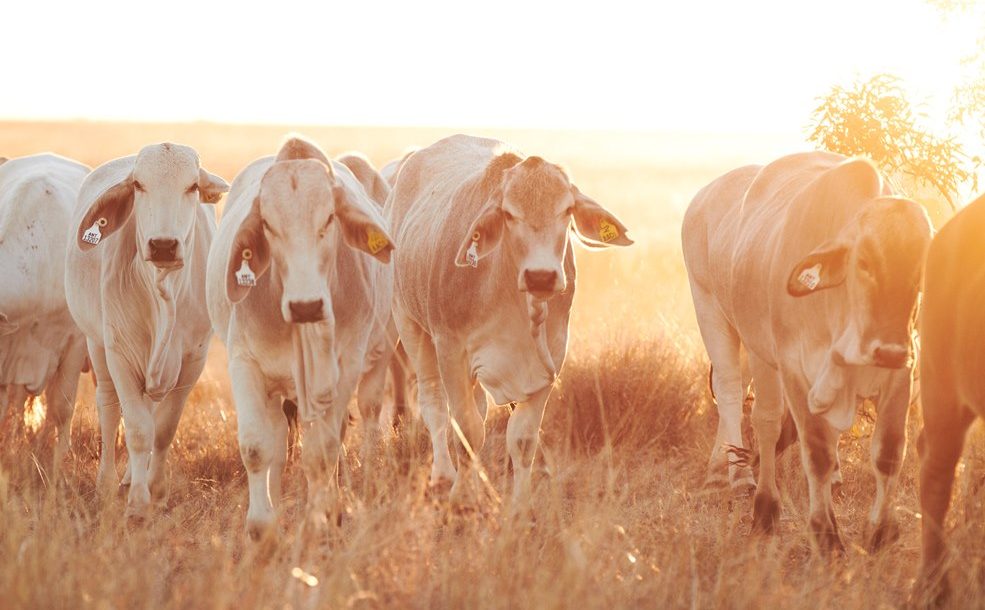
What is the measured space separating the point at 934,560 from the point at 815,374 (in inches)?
41.1

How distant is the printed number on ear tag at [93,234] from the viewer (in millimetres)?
6996

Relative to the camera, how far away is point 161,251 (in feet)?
22.1

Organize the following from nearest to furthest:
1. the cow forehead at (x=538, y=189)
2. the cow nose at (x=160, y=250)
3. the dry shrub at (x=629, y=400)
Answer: the cow forehead at (x=538, y=189) → the cow nose at (x=160, y=250) → the dry shrub at (x=629, y=400)

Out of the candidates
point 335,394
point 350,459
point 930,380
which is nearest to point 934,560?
point 930,380

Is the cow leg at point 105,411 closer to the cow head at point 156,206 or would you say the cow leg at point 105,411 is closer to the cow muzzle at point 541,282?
the cow head at point 156,206

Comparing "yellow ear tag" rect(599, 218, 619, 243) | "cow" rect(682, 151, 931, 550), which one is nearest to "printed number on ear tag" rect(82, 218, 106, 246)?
"yellow ear tag" rect(599, 218, 619, 243)

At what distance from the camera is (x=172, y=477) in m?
7.93

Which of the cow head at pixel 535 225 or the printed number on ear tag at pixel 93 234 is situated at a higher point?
the cow head at pixel 535 225

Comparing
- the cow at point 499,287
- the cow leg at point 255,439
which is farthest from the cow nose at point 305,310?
the cow at point 499,287

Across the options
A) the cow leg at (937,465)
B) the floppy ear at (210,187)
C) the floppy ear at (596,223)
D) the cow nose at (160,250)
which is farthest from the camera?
the floppy ear at (210,187)

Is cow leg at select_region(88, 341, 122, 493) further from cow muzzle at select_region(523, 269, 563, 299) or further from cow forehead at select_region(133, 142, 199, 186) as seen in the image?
cow muzzle at select_region(523, 269, 563, 299)

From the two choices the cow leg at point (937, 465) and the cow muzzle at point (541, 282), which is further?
the cow muzzle at point (541, 282)

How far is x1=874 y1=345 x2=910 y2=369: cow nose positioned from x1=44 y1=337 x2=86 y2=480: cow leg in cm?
Answer: 493

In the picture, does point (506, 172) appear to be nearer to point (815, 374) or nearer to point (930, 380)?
point (815, 374)
